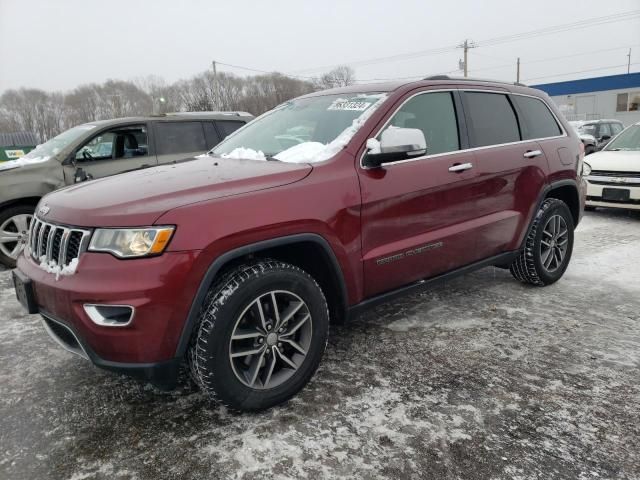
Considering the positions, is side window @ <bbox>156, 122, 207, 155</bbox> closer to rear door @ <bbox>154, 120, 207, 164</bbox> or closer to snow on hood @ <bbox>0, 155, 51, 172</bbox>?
rear door @ <bbox>154, 120, 207, 164</bbox>

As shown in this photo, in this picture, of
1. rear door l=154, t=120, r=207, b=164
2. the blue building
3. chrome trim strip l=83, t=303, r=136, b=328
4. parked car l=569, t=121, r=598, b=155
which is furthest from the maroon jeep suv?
the blue building

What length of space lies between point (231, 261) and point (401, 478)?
4.17 ft

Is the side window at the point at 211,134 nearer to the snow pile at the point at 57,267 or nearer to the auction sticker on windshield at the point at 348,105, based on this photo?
the auction sticker on windshield at the point at 348,105

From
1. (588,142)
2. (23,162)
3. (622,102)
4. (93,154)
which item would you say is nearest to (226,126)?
(93,154)

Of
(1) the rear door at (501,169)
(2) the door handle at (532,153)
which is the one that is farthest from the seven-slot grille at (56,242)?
(2) the door handle at (532,153)

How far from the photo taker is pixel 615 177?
294 inches

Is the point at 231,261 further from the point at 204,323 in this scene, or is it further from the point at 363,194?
the point at 363,194

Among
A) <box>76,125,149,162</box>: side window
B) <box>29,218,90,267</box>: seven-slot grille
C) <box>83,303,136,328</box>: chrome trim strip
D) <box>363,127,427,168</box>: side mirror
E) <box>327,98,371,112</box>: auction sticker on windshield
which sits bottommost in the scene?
<box>83,303,136,328</box>: chrome trim strip

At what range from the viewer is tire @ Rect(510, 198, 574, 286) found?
414 cm

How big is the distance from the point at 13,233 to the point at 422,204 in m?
4.70

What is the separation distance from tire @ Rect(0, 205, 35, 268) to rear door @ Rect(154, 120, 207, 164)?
1665mm

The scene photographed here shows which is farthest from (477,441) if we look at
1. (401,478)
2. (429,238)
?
(429,238)

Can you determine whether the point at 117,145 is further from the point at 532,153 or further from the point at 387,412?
the point at 387,412

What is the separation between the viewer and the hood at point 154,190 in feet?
7.24
